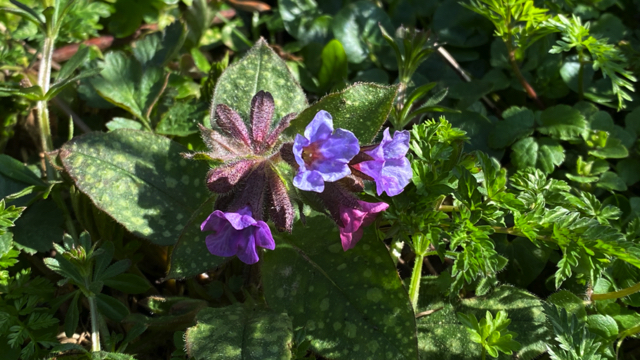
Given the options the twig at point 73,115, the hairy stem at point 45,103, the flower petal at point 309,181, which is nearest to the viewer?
the flower petal at point 309,181

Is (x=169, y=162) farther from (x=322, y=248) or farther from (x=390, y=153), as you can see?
(x=390, y=153)

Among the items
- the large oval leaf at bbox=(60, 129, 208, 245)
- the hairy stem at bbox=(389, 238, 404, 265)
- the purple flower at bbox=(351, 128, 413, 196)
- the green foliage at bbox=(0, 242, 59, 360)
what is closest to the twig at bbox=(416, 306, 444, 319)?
the hairy stem at bbox=(389, 238, 404, 265)

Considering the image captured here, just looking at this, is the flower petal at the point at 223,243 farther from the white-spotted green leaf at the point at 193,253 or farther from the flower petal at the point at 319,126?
the flower petal at the point at 319,126

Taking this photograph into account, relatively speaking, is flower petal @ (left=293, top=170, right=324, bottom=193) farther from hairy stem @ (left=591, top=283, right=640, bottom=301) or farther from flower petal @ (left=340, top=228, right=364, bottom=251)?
hairy stem @ (left=591, top=283, right=640, bottom=301)

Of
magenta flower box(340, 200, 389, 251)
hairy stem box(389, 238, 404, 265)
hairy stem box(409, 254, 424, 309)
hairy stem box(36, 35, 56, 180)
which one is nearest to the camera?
magenta flower box(340, 200, 389, 251)

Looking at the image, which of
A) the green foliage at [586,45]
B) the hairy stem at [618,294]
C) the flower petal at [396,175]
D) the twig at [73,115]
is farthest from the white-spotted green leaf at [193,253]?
the green foliage at [586,45]

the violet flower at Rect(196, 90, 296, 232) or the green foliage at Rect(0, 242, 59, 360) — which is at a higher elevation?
the violet flower at Rect(196, 90, 296, 232)

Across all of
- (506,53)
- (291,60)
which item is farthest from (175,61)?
(506,53)
